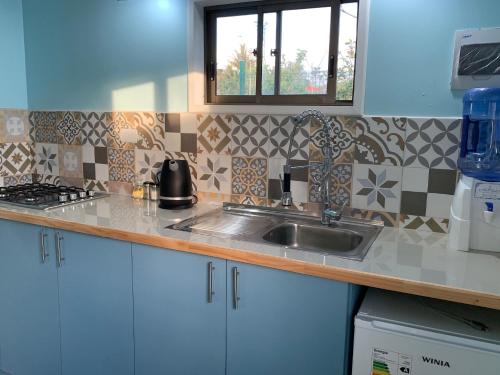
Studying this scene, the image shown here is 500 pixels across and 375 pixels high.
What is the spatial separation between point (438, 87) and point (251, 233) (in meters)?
0.94

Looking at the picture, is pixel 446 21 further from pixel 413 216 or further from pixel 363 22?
pixel 413 216

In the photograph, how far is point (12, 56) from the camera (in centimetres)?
256

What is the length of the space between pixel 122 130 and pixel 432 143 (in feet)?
5.30

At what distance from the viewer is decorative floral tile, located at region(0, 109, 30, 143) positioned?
99.3 inches

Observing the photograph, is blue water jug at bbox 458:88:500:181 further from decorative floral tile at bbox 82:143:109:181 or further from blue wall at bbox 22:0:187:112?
decorative floral tile at bbox 82:143:109:181

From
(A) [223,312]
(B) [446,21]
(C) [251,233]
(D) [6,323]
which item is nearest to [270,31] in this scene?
(B) [446,21]

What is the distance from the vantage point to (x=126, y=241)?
1686 millimetres

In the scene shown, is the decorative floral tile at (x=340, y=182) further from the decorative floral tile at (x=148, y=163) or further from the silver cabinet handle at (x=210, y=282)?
the decorative floral tile at (x=148, y=163)

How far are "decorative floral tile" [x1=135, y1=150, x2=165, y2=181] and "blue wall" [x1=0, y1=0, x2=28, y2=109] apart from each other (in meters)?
0.93

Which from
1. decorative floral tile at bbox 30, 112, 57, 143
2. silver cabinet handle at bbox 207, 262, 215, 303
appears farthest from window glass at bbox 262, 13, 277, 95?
decorative floral tile at bbox 30, 112, 57, 143

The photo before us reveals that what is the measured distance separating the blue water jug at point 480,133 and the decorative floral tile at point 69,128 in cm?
206

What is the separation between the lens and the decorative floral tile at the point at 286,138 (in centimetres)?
194

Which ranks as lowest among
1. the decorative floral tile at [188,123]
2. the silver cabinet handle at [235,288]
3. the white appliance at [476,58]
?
the silver cabinet handle at [235,288]

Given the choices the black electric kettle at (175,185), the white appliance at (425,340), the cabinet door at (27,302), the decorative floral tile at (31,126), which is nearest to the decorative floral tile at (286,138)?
the black electric kettle at (175,185)
